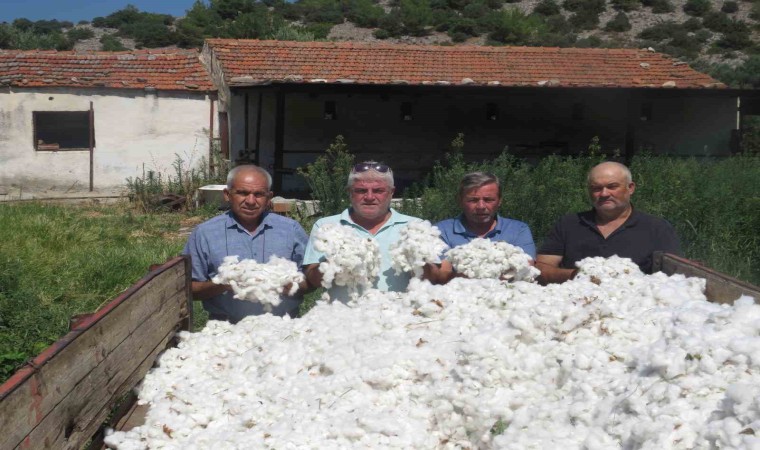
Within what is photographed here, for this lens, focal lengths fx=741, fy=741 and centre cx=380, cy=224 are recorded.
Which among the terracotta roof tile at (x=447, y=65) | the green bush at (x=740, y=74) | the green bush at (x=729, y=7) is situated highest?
the green bush at (x=729, y=7)

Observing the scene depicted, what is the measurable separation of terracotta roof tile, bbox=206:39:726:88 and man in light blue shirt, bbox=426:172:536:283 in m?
10.9

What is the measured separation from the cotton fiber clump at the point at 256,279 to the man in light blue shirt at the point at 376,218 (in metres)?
0.23

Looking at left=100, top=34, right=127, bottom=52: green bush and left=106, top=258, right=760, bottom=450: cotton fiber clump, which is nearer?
left=106, top=258, right=760, bottom=450: cotton fiber clump

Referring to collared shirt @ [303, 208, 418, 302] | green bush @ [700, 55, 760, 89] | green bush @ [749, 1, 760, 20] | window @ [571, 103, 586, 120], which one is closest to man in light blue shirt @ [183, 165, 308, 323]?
collared shirt @ [303, 208, 418, 302]

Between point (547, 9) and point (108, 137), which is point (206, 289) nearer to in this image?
point (108, 137)

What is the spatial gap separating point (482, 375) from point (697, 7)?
211 ft

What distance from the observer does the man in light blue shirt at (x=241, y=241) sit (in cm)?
362

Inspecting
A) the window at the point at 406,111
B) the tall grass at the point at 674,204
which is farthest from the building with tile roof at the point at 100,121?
the tall grass at the point at 674,204

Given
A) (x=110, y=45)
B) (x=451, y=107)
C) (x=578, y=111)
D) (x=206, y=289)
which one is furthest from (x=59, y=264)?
(x=110, y=45)

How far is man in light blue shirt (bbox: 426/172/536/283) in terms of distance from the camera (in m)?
3.67

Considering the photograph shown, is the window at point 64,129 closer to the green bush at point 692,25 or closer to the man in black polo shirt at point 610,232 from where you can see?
the man in black polo shirt at point 610,232

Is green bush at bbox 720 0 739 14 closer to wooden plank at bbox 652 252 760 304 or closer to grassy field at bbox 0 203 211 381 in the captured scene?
grassy field at bbox 0 203 211 381

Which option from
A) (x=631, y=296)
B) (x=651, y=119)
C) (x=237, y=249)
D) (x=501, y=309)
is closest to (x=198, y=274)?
(x=237, y=249)

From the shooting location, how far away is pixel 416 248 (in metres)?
3.14
